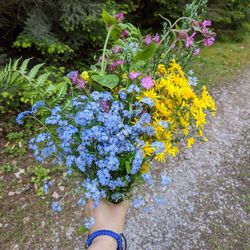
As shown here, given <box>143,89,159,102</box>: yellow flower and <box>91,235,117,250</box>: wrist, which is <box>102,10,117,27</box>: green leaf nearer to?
<box>143,89,159,102</box>: yellow flower

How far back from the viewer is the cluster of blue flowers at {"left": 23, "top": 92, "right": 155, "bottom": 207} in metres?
1.31

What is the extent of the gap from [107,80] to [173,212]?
2.10m

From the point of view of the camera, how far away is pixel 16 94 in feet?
12.2

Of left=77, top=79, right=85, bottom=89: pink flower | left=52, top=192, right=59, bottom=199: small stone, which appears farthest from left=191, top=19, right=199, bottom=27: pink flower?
left=52, top=192, right=59, bottom=199: small stone

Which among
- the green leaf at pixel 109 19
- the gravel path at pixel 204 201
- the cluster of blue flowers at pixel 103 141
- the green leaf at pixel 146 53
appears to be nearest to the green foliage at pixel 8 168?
the gravel path at pixel 204 201

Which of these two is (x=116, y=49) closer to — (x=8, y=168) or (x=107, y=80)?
(x=107, y=80)

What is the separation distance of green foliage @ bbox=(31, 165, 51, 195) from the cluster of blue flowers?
6.20 feet

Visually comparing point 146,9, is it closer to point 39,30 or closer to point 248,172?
point 39,30

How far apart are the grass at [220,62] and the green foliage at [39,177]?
3.01 m

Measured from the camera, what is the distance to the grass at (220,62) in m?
5.57

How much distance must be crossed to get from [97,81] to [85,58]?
131 inches

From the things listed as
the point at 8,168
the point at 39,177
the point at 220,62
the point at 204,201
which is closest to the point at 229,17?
the point at 220,62

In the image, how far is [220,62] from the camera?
611 cm

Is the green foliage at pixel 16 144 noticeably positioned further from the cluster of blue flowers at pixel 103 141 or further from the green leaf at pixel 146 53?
the green leaf at pixel 146 53
